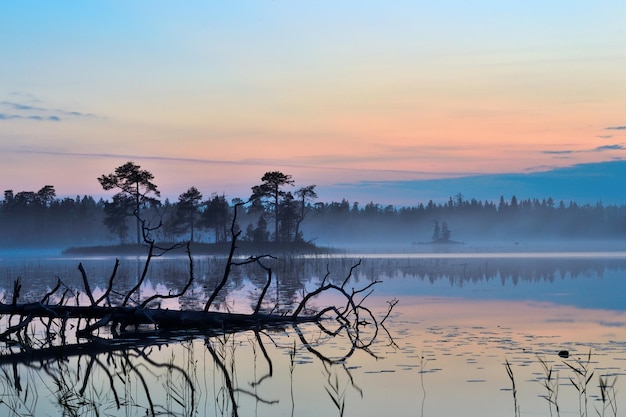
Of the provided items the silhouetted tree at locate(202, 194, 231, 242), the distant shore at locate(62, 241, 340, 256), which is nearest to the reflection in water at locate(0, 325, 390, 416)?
the distant shore at locate(62, 241, 340, 256)

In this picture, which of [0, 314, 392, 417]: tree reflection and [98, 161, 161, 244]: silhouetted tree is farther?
[98, 161, 161, 244]: silhouetted tree

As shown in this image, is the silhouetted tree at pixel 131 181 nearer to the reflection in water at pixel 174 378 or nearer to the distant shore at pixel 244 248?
the distant shore at pixel 244 248

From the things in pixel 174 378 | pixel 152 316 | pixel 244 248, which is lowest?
pixel 174 378

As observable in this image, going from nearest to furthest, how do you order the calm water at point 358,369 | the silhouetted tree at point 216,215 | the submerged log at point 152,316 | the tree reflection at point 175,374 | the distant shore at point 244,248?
the calm water at point 358,369
the tree reflection at point 175,374
the submerged log at point 152,316
the distant shore at point 244,248
the silhouetted tree at point 216,215

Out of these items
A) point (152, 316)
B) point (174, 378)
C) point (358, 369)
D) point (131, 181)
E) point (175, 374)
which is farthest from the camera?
Answer: point (131, 181)

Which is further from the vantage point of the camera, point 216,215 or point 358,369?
point 216,215

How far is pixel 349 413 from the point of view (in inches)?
418

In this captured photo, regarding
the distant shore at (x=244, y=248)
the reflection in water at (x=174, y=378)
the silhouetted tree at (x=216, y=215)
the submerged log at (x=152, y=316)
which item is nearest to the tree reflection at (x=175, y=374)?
the reflection in water at (x=174, y=378)

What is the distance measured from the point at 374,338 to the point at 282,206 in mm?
85962

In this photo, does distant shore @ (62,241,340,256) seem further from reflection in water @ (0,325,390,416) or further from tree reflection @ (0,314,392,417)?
reflection in water @ (0,325,390,416)

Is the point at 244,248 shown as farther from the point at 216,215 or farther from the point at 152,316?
the point at 152,316

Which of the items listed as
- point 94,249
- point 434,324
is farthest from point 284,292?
point 94,249

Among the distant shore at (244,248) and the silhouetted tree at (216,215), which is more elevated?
the silhouetted tree at (216,215)

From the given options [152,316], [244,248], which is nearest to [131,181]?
[244,248]
